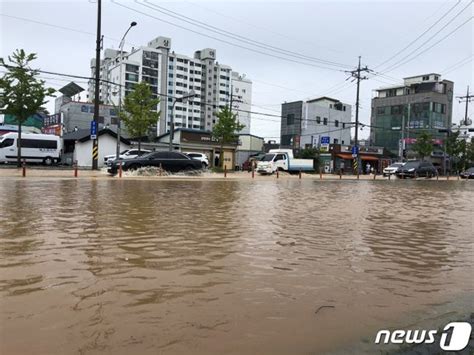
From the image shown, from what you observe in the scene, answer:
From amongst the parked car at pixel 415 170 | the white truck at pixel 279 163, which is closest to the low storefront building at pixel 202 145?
the white truck at pixel 279 163

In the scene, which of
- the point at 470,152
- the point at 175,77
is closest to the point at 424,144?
the point at 470,152

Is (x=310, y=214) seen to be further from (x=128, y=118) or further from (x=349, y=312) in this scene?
(x=128, y=118)

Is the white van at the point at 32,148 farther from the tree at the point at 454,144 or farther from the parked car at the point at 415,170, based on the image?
the tree at the point at 454,144

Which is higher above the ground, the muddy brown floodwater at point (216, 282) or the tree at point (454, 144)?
the tree at point (454, 144)

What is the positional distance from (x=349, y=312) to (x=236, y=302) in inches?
42.5

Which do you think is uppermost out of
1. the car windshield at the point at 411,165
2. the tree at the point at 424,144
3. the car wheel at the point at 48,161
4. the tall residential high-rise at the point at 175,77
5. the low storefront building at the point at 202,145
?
the tall residential high-rise at the point at 175,77

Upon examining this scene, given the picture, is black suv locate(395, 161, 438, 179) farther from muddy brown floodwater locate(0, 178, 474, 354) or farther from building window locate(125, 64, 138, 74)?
building window locate(125, 64, 138, 74)

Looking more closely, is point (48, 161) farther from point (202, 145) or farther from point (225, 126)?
point (225, 126)

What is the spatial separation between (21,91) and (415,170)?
3380 centimetres

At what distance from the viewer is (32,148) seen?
122ft

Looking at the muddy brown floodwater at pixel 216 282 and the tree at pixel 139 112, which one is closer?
the muddy brown floodwater at pixel 216 282

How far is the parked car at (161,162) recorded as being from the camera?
27141 mm

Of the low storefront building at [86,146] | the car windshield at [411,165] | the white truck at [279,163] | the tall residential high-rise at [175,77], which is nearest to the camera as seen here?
the white truck at [279,163]

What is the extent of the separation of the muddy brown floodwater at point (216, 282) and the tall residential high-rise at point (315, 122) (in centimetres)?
7202
